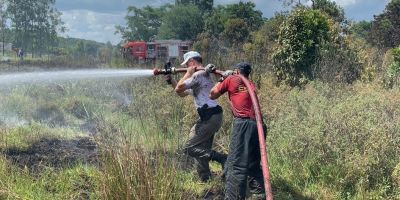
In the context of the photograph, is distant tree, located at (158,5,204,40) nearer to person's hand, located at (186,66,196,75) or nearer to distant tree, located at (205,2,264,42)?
distant tree, located at (205,2,264,42)

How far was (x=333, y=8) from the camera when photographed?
21250mm

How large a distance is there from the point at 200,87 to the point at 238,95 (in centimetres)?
88

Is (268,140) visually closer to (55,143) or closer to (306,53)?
(55,143)

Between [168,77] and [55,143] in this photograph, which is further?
[55,143]

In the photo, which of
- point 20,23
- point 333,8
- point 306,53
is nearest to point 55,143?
point 306,53

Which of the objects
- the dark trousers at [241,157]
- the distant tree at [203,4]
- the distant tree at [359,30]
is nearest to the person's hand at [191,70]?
the dark trousers at [241,157]

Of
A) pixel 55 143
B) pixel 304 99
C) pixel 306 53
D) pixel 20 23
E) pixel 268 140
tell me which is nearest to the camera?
pixel 268 140

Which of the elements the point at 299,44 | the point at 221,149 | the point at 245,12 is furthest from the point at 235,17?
the point at 221,149

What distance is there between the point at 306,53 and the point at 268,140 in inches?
240

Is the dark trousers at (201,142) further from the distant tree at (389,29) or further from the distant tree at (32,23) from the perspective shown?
the distant tree at (32,23)

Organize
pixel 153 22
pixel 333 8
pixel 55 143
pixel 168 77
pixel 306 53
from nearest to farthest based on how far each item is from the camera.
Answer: pixel 168 77, pixel 55 143, pixel 306 53, pixel 333 8, pixel 153 22

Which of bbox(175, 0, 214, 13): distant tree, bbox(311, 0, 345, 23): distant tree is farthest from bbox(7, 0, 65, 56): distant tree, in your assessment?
bbox(311, 0, 345, 23): distant tree

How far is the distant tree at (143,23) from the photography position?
84812 millimetres

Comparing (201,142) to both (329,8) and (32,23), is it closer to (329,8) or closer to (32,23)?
(329,8)
